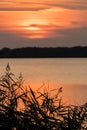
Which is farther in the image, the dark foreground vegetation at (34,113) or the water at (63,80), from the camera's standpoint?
the water at (63,80)

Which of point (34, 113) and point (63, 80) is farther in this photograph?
point (63, 80)

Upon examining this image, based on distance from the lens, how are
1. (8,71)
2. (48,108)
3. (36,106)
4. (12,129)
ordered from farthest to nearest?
(8,71) → (48,108) → (36,106) → (12,129)

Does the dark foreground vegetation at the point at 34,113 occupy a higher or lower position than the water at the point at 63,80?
higher

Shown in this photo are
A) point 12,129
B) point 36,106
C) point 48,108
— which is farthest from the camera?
point 48,108

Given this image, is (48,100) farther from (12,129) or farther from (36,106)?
(12,129)

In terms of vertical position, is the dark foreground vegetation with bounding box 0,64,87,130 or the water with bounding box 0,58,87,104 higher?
the dark foreground vegetation with bounding box 0,64,87,130

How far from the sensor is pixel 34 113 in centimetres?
691

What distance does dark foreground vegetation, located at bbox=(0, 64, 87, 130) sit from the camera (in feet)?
21.9

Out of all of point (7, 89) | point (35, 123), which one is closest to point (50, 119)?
point (35, 123)

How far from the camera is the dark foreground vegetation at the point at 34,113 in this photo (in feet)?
21.9

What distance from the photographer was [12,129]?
6562 millimetres

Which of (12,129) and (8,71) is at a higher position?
(8,71)

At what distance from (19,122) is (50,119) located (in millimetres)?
418

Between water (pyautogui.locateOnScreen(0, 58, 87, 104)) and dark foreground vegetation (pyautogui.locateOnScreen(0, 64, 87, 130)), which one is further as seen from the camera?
water (pyautogui.locateOnScreen(0, 58, 87, 104))
